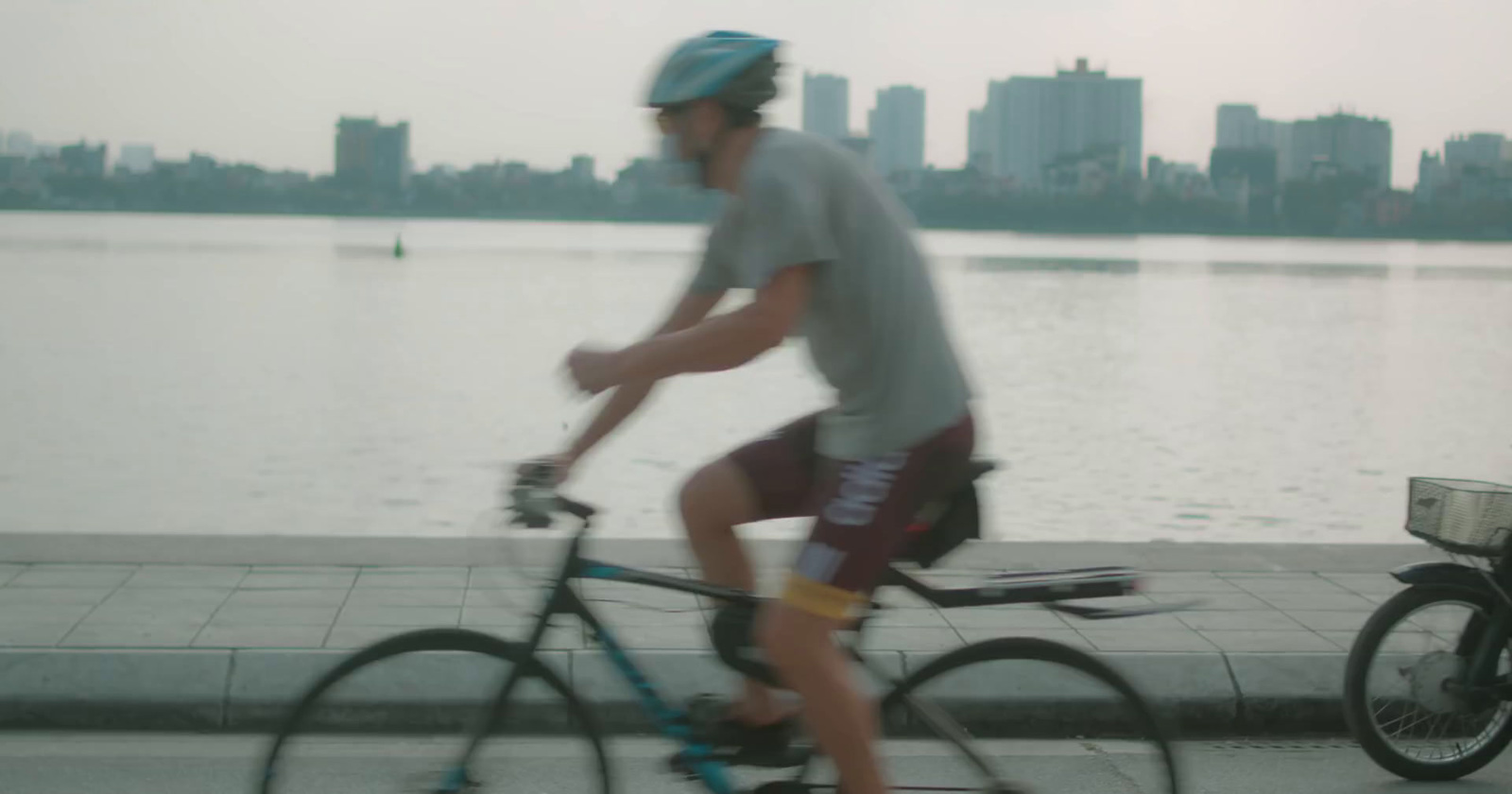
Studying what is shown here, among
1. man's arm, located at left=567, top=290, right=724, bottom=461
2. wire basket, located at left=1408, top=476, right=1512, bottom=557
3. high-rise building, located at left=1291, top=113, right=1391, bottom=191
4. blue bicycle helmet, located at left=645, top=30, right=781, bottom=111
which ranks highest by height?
high-rise building, located at left=1291, top=113, right=1391, bottom=191

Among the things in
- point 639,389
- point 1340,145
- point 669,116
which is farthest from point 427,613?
point 1340,145

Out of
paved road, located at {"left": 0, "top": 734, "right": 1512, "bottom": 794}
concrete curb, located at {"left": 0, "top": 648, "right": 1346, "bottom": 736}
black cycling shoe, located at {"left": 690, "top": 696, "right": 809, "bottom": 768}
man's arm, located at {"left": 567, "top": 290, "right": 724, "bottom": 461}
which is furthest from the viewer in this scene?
concrete curb, located at {"left": 0, "top": 648, "right": 1346, "bottom": 736}

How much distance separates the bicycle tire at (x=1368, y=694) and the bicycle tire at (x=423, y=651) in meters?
2.37

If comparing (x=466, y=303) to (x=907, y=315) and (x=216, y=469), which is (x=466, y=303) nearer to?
(x=216, y=469)

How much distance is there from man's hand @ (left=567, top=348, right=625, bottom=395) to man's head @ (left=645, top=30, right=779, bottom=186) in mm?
414

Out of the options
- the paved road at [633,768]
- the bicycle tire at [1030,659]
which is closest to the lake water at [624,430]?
the paved road at [633,768]

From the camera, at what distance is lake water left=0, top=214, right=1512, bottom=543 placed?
520 inches

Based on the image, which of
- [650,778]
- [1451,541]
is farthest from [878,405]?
[1451,541]

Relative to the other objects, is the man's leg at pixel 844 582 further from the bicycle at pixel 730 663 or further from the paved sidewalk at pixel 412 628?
the paved sidewalk at pixel 412 628

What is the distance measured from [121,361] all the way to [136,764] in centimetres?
2193

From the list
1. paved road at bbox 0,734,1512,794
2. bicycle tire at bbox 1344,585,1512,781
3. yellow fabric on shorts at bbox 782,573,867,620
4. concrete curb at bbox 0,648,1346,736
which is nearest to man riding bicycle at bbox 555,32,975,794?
yellow fabric on shorts at bbox 782,573,867,620

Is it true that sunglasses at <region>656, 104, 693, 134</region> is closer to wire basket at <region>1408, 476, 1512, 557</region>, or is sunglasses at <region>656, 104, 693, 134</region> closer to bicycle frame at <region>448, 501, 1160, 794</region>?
bicycle frame at <region>448, 501, 1160, 794</region>

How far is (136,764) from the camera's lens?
4.99 meters

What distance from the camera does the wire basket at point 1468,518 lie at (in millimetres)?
4922
